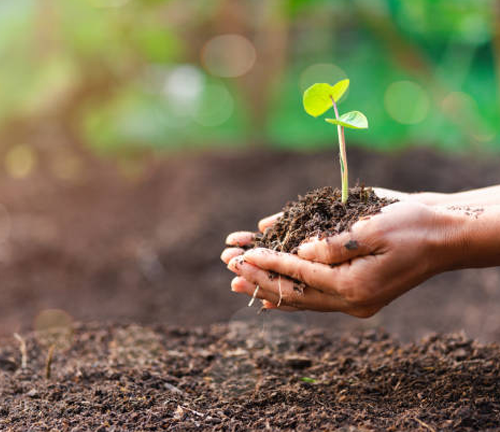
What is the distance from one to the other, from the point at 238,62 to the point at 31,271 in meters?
3.41

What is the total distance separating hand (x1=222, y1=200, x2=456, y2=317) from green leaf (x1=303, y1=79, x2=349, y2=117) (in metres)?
0.35

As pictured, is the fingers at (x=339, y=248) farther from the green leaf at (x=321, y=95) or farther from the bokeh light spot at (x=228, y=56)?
the bokeh light spot at (x=228, y=56)

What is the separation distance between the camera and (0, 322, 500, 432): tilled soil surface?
4.25 feet

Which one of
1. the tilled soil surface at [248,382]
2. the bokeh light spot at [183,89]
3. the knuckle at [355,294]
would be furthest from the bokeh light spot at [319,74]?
the knuckle at [355,294]

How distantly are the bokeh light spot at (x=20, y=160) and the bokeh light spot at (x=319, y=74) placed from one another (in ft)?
9.90

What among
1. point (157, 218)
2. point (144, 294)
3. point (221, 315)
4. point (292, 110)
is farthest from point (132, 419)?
point (292, 110)

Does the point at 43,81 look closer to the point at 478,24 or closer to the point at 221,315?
the point at 221,315

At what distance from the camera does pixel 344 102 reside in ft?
19.3

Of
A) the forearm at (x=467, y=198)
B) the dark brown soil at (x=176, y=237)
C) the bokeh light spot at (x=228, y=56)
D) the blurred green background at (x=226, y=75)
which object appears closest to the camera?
the forearm at (x=467, y=198)

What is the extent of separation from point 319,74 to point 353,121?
4857 mm

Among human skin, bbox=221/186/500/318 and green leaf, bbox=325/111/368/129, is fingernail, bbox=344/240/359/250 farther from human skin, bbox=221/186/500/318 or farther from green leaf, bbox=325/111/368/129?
green leaf, bbox=325/111/368/129

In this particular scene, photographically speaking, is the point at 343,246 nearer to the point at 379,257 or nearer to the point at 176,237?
the point at 379,257

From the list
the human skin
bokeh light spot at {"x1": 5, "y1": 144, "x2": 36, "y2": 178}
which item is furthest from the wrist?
bokeh light spot at {"x1": 5, "y1": 144, "x2": 36, "y2": 178}

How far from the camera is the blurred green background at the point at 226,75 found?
5156mm
